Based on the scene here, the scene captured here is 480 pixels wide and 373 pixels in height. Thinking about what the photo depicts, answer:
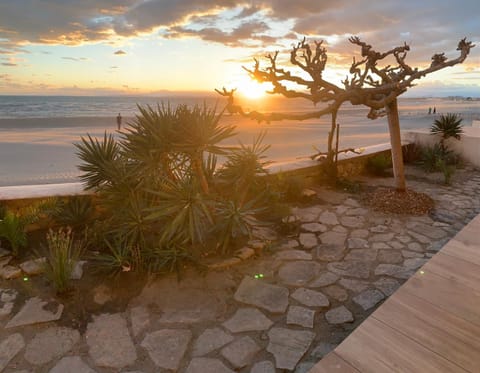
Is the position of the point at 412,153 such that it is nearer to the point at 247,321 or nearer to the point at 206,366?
the point at 247,321

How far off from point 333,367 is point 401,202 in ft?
15.5

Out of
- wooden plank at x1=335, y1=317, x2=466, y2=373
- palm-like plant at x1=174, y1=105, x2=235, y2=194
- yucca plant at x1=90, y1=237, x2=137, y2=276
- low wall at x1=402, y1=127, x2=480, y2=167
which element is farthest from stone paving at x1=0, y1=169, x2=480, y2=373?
low wall at x1=402, y1=127, x2=480, y2=167

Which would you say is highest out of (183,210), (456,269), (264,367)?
(183,210)

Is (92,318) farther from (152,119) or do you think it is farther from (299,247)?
(299,247)

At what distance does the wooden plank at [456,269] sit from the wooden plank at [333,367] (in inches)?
54.7

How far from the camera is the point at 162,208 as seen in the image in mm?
3707

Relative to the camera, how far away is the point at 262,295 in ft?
11.6

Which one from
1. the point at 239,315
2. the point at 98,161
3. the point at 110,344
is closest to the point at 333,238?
the point at 239,315

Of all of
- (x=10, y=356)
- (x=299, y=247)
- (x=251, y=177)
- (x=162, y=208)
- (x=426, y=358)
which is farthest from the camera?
(x=251, y=177)

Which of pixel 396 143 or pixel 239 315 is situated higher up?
pixel 396 143

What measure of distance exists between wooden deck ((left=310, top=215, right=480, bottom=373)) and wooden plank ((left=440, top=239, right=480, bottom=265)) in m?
0.19

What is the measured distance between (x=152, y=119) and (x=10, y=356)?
8.32 ft

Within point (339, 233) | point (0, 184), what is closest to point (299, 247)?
point (339, 233)

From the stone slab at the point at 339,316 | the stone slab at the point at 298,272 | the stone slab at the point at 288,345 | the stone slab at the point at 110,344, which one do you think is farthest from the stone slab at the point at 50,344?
the stone slab at the point at 339,316
